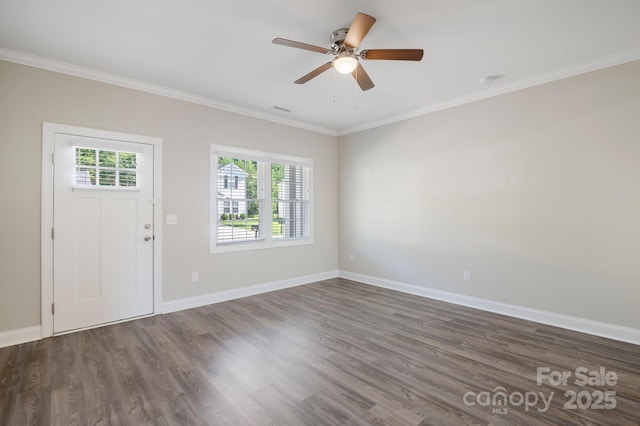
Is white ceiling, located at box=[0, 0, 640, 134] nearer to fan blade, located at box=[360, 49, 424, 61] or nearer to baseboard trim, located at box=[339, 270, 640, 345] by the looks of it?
fan blade, located at box=[360, 49, 424, 61]

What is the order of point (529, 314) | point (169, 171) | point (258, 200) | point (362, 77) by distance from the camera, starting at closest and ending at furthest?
point (362, 77)
point (529, 314)
point (169, 171)
point (258, 200)

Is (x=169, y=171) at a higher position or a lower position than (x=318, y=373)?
higher

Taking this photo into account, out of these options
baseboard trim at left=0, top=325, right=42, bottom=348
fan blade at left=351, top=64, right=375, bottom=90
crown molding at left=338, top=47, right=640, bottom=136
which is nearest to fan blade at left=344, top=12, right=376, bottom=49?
fan blade at left=351, top=64, right=375, bottom=90

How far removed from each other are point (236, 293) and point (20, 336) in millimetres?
2318

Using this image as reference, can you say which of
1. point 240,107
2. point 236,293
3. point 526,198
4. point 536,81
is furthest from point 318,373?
point 536,81

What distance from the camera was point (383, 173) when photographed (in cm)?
518

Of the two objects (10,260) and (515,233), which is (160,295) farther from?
→ (515,233)

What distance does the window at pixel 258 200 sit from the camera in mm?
4414

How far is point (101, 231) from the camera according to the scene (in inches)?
134

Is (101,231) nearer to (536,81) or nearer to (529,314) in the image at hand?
(529,314)

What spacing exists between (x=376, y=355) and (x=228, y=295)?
2.54 metres

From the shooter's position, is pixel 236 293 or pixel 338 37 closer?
pixel 338 37

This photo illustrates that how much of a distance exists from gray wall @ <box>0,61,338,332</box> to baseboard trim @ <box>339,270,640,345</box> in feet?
5.76

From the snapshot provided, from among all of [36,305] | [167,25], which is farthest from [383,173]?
[36,305]
